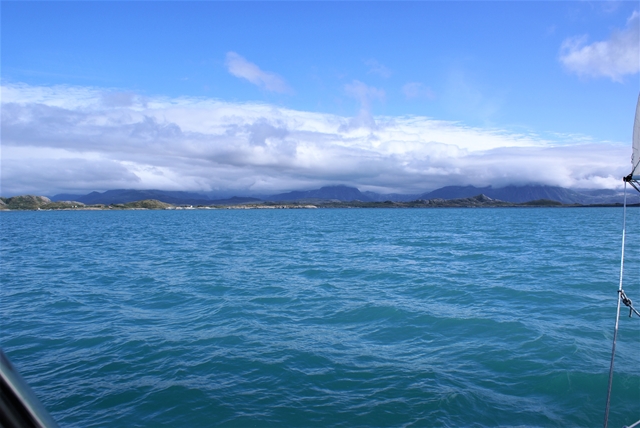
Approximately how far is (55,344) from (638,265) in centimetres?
4668

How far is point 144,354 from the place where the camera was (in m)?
17.3

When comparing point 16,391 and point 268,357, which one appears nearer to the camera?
point 16,391

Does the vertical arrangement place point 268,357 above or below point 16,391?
below

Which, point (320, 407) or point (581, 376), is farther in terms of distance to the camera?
point (581, 376)

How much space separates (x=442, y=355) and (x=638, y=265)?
33.5 meters

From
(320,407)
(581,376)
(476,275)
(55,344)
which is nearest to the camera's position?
(320,407)

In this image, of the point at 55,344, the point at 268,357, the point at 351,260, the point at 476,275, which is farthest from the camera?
the point at 351,260

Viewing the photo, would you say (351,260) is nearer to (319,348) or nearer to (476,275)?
(476,275)

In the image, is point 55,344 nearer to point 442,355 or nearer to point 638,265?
point 442,355

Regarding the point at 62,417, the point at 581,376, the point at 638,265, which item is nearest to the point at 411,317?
the point at 581,376

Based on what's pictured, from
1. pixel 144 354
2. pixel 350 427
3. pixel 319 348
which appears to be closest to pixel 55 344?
pixel 144 354

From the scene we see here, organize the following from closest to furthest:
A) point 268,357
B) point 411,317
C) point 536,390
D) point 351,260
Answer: point 536,390
point 268,357
point 411,317
point 351,260

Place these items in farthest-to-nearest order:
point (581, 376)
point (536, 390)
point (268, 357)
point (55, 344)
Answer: point (55, 344) → point (268, 357) → point (581, 376) → point (536, 390)

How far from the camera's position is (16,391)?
1.98m
